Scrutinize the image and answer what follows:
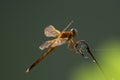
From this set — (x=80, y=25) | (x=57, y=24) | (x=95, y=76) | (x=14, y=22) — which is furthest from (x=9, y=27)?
(x=95, y=76)

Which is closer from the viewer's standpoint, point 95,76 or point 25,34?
point 95,76

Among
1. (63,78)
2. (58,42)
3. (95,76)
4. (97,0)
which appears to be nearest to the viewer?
(58,42)

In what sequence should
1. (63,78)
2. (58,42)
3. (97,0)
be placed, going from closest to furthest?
(58,42), (63,78), (97,0)

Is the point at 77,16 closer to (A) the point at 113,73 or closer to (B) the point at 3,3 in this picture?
(B) the point at 3,3

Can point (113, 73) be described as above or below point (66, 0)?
above

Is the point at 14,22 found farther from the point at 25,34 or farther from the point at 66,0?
the point at 66,0

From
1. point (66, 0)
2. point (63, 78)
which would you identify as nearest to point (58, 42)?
point (63, 78)

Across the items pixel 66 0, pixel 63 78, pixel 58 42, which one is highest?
pixel 58 42
